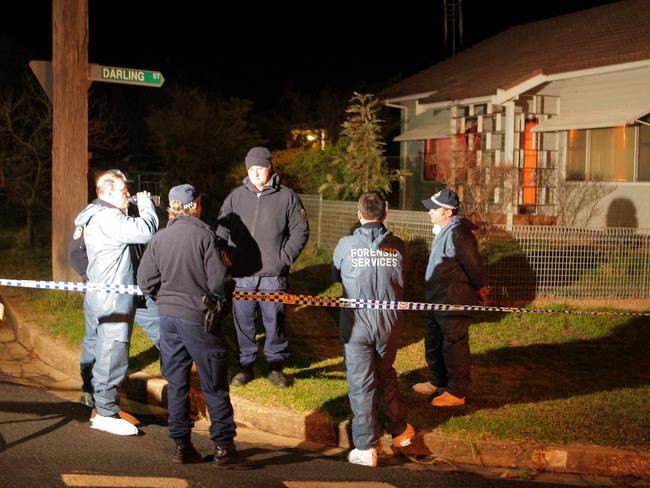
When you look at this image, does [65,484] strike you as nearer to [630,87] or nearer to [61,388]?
[61,388]

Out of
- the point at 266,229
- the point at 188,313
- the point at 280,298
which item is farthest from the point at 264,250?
the point at 188,313

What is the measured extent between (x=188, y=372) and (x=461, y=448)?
80.2 inches

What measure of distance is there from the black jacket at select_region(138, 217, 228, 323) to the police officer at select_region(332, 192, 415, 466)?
0.94 metres

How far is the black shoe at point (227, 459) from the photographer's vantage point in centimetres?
523

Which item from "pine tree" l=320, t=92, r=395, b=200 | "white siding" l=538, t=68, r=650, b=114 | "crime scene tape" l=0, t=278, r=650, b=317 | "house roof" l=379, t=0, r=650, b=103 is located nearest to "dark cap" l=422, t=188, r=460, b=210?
"crime scene tape" l=0, t=278, r=650, b=317

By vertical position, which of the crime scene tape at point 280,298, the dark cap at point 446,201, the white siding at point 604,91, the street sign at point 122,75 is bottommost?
the crime scene tape at point 280,298

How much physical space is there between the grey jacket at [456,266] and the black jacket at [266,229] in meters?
1.19

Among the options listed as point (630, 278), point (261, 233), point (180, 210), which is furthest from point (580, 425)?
point (630, 278)

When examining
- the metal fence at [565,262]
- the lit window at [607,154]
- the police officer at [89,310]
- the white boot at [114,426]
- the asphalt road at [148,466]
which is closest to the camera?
the asphalt road at [148,466]

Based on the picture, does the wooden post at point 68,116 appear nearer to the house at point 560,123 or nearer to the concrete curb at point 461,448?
the concrete curb at point 461,448

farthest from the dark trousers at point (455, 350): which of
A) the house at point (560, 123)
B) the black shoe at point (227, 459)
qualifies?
the house at point (560, 123)

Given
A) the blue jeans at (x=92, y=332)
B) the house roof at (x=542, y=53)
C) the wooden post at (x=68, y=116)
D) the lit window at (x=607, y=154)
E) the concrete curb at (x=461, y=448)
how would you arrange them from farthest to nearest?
1. the house roof at (x=542, y=53)
2. the lit window at (x=607, y=154)
3. the wooden post at (x=68, y=116)
4. the blue jeans at (x=92, y=332)
5. the concrete curb at (x=461, y=448)

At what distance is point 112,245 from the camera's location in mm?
6008

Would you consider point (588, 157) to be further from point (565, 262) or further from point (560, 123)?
point (565, 262)
